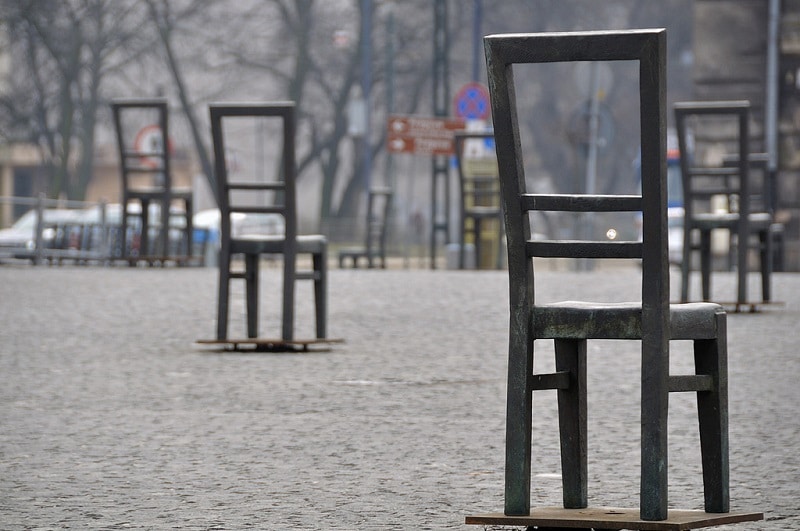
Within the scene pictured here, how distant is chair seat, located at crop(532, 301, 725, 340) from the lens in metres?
4.61

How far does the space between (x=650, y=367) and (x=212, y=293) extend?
14.2m

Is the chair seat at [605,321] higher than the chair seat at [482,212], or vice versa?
the chair seat at [482,212]

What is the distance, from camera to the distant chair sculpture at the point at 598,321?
4.56 m

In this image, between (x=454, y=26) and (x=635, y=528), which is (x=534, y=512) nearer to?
(x=635, y=528)

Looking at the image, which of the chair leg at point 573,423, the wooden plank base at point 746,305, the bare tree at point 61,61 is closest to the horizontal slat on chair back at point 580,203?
the chair leg at point 573,423

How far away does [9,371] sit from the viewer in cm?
1012

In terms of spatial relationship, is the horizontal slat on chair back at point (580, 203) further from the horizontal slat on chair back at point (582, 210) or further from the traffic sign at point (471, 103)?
the traffic sign at point (471, 103)

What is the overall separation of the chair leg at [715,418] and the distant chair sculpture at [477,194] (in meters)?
22.4

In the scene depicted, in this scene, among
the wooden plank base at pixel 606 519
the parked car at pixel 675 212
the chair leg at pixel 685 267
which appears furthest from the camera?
the parked car at pixel 675 212

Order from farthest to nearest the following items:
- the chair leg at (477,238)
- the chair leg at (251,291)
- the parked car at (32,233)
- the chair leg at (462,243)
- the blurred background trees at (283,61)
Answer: the blurred background trees at (283,61), the parked car at (32,233), the chair leg at (462,243), the chair leg at (477,238), the chair leg at (251,291)

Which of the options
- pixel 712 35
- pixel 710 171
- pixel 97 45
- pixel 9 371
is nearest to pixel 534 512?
pixel 9 371

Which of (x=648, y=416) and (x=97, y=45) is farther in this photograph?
(x=97, y=45)

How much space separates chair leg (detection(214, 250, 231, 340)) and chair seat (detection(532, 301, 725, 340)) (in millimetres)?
6632

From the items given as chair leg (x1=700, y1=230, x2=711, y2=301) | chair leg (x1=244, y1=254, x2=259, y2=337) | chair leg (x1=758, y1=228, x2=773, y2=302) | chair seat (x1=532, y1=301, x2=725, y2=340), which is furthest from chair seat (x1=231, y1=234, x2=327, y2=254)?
chair seat (x1=532, y1=301, x2=725, y2=340)
